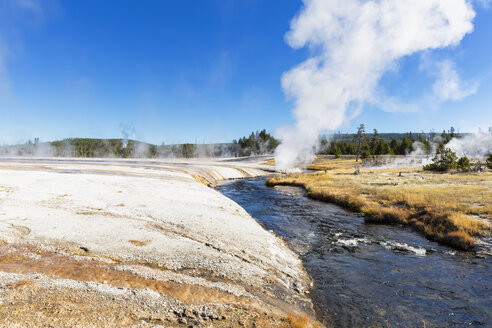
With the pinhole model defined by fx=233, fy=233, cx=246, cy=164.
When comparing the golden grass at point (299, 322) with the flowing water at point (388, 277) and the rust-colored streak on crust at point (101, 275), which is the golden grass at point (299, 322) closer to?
the flowing water at point (388, 277)

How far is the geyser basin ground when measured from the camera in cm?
571

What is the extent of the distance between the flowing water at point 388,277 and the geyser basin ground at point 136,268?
4.25 ft

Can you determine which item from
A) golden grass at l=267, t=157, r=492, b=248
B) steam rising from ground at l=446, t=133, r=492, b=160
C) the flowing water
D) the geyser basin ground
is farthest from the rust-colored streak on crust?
steam rising from ground at l=446, t=133, r=492, b=160

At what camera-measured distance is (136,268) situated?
7.86 meters

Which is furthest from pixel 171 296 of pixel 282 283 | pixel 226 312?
pixel 282 283

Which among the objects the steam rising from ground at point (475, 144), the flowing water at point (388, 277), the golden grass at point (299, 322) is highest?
the steam rising from ground at point (475, 144)

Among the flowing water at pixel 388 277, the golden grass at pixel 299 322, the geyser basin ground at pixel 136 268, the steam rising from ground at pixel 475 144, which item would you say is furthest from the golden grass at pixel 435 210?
the steam rising from ground at pixel 475 144

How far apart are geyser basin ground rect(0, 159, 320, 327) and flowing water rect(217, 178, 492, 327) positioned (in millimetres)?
1294

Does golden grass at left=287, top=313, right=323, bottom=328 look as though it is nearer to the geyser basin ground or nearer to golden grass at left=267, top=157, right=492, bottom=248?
the geyser basin ground

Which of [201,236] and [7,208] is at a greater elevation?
[7,208]

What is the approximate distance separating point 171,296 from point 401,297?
8281mm

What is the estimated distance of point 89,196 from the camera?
17.2 metres

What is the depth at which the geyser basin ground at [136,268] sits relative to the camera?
18.7 ft

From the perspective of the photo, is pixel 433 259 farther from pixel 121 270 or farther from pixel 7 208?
pixel 7 208
